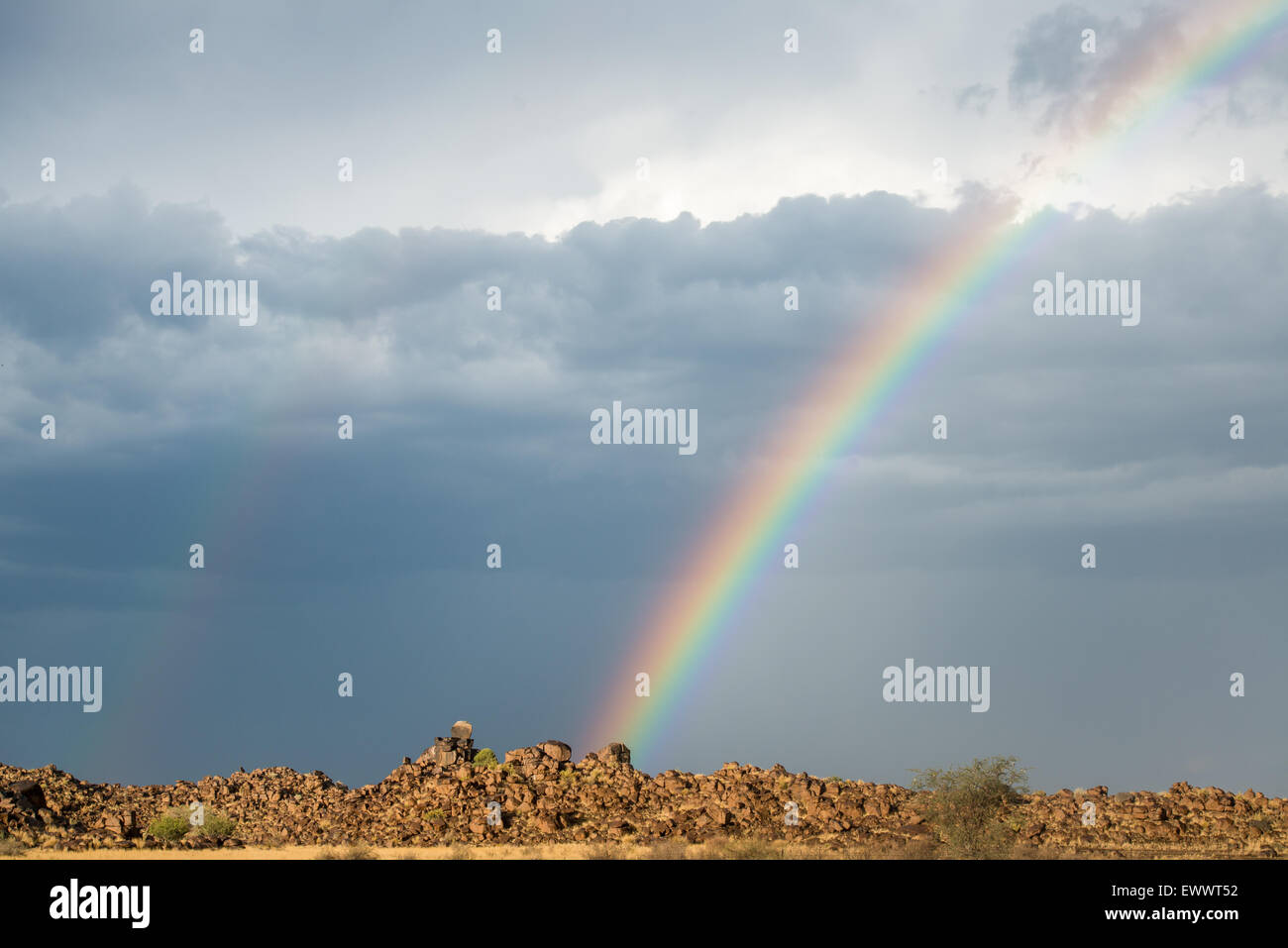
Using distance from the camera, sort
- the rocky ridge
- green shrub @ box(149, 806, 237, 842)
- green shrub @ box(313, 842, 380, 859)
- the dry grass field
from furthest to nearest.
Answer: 1. green shrub @ box(149, 806, 237, 842)
2. the rocky ridge
3. green shrub @ box(313, 842, 380, 859)
4. the dry grass field

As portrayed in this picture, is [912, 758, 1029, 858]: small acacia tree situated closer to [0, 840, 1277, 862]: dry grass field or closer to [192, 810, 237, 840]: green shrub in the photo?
[0, 840, 1277, 862]: dry grass field

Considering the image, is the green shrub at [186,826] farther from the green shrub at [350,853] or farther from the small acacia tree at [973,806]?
the small acacia tree at [973,806]

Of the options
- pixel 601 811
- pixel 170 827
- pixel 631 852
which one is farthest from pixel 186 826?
pixel 631 852

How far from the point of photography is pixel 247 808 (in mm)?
67688

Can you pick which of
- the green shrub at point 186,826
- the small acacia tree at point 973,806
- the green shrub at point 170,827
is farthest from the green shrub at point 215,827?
the small acacia tree at point 973,806

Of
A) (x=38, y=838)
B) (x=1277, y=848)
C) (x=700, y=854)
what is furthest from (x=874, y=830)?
(x=38, y=838)

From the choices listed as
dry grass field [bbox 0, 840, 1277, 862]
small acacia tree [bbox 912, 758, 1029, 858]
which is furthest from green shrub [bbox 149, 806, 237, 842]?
Result: small acacia tree [bbox 912, 758, 1029, 858]

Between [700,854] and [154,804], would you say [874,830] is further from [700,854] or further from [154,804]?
[154,804]

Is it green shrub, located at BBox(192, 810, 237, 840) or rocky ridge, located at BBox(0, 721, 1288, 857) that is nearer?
rocky ridge, located at BBox(0, 721, 1288, 857)

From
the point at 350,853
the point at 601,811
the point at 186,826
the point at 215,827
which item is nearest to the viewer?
the point at 350,853

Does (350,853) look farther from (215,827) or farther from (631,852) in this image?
(215,827)
